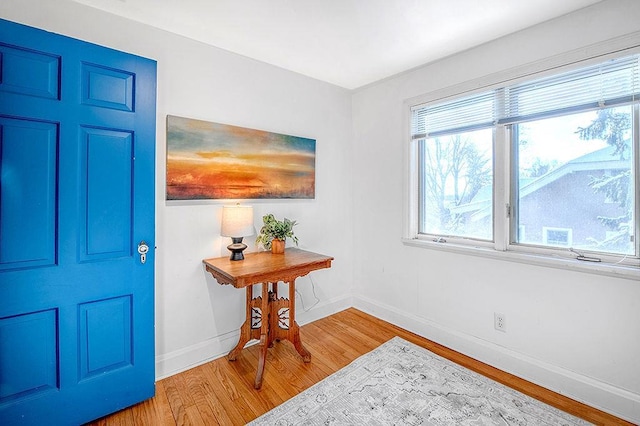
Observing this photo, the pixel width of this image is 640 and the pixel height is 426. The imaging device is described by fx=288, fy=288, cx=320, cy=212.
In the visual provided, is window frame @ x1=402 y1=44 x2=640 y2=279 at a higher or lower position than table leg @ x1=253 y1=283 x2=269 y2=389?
higher

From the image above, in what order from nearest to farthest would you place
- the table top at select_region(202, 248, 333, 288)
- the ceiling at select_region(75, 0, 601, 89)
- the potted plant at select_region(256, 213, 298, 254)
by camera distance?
1. the ceiling at select_region(75, 0, 601, 89)
2. the table top at select_region(202, 248, 333, 288)
3. the potted plant at select_region(256, 213, 298, 254)

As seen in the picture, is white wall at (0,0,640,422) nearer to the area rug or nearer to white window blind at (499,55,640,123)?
white window blind at (499,55,640,123)

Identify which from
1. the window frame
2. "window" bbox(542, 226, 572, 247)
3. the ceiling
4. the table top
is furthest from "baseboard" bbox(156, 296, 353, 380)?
"window" bbox(542, 226, 572, 247)

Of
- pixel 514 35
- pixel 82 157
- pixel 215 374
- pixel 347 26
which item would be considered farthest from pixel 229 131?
pixel 514 35

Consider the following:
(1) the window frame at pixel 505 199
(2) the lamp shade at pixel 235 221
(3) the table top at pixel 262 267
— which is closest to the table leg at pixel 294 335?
(3) the table top at pixel 262 267

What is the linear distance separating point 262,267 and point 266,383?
0.80 m

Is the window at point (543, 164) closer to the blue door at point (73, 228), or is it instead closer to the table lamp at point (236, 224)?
the table lamp at point (236, 224)

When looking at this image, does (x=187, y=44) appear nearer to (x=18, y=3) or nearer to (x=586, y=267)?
(x=18, y=3)

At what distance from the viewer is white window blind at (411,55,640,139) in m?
1.71

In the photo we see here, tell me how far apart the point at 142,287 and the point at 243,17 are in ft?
6.15

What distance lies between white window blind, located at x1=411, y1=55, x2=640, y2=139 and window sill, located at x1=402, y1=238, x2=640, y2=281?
0.97m

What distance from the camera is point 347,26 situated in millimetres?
1989

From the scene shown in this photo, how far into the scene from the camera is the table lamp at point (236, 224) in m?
2.14

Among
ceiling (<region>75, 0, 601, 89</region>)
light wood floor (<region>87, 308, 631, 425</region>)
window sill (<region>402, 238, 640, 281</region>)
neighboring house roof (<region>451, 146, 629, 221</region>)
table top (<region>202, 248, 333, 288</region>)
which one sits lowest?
light wood floor (<region>87, 308, 631, 425</region>)
